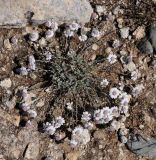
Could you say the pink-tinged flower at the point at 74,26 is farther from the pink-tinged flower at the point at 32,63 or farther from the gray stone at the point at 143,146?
the gray stone at the point at 143,146

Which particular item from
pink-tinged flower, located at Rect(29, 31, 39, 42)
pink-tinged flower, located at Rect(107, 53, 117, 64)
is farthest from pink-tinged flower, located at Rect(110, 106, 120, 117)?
pink-tinged flower, located at Rect(29, 31, 39, 42)

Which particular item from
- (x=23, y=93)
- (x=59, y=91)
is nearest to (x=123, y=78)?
(x=59, y=91)

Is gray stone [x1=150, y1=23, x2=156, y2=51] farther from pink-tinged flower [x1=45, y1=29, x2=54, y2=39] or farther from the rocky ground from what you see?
pink-tinged flower [x1=45, y1=29, x2=54, y2=39]

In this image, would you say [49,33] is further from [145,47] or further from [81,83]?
[145,47]

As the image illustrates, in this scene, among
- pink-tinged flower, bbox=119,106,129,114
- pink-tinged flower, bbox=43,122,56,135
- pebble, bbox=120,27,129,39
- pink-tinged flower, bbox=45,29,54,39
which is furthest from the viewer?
pebble, bbox=120,27,129,39

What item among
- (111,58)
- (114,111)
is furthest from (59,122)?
(111,58)

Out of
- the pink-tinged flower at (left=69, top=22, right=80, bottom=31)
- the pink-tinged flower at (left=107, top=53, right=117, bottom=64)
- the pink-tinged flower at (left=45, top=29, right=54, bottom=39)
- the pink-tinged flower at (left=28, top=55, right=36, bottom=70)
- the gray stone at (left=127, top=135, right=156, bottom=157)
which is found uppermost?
the pink-tinged flower at (left=69, top=22, right=80, bottom=31)

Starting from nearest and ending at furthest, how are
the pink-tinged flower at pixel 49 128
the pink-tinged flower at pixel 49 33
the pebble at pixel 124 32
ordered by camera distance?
the pink-tinged flower at pixel 49 128
the pink-tinged flower at pixel 49 33
the pebble at pixel 124 32

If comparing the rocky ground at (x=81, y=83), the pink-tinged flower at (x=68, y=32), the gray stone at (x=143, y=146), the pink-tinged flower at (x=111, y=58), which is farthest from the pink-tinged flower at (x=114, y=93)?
the pink-tinged flower at (x=68, y=32)
